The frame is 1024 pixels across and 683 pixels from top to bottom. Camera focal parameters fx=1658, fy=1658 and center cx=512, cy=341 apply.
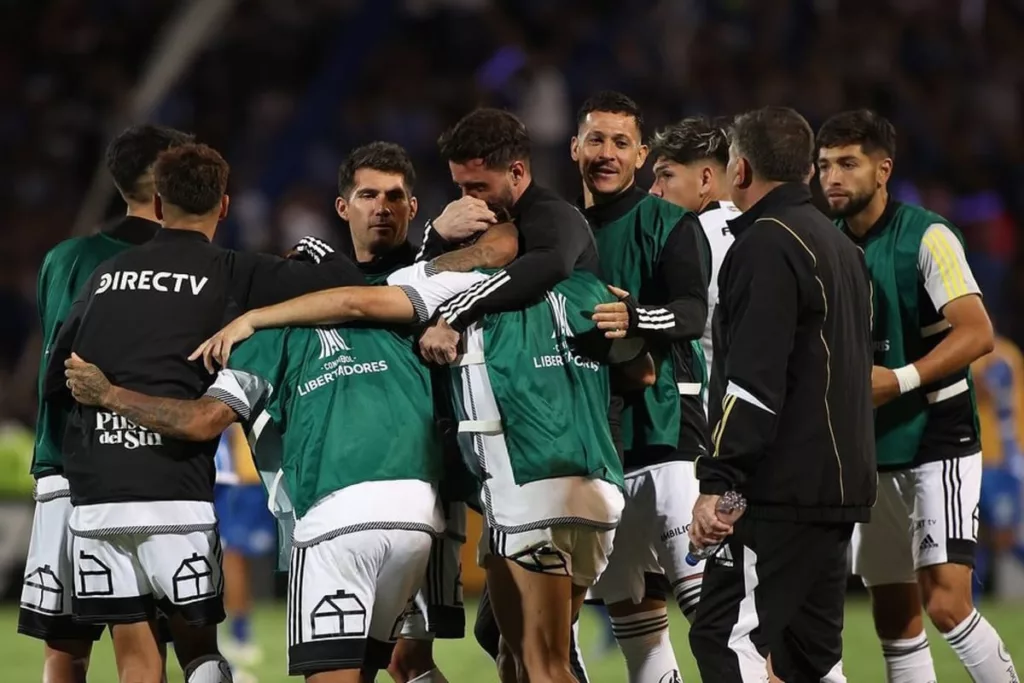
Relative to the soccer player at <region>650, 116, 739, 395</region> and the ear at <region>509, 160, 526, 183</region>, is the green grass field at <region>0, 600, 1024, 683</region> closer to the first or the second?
the soccer player at <region>650, 116, 739, 395</region>

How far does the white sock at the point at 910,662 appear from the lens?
21.4ft

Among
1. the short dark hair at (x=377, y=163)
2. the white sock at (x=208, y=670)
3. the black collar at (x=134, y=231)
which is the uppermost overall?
the short dark hair at (x=377, y=163)

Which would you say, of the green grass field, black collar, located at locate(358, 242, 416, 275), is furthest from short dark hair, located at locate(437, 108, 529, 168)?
the green grass field

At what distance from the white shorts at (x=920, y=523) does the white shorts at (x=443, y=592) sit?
5.74ft

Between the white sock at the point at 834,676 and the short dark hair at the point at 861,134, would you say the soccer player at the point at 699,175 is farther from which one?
the white sock at the point at 834,676

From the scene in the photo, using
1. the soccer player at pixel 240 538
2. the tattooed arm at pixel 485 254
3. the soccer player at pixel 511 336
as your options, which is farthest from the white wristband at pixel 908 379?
the soccer player at pixel 240 538

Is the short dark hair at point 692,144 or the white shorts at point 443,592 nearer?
the white shorts at point 443,592

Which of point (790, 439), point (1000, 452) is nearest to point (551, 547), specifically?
point (790, 439)

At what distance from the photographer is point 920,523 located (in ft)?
21.3

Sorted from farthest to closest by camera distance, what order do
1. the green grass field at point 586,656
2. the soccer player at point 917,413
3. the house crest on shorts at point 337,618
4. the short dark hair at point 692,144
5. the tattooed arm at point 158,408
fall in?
the green grass field at point 586,656 → the short dark hair at point 692,144 → the soccer player at point 917,413 → the tattooed arm at point 158,408 → the house crest on shorts at point 337,618

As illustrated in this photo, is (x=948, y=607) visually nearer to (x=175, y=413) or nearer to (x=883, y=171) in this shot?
(x=883, y=171)

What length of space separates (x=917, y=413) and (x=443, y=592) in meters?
2.04

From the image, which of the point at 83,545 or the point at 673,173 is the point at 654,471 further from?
the point at 83,545

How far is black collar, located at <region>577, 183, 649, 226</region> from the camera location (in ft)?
20.5
